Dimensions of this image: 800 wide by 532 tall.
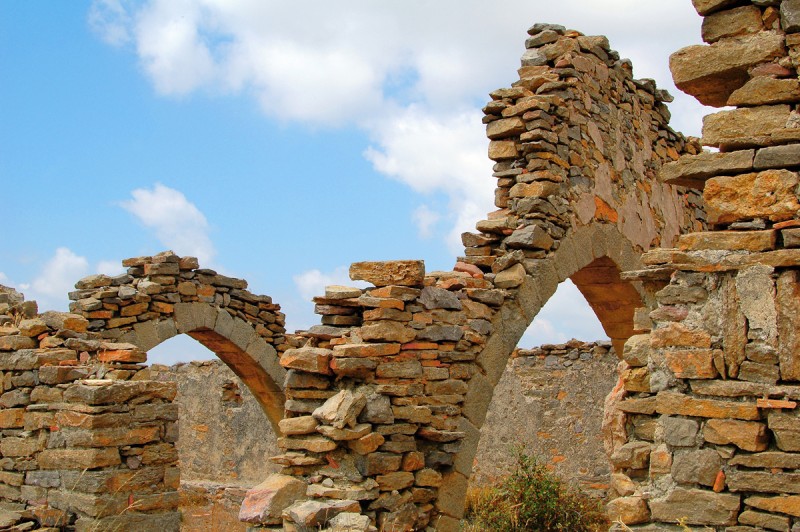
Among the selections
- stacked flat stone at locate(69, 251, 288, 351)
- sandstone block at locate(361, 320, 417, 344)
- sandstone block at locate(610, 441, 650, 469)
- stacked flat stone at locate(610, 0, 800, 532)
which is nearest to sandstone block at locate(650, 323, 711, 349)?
stacked flat stone at locate(610, 0, 800, 532)

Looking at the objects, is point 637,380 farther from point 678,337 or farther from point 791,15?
point 791,15

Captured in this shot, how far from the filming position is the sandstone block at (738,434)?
305 cm

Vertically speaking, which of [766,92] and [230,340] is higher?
[230,340]

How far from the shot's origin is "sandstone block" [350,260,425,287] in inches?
222

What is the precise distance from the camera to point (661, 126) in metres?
9.73

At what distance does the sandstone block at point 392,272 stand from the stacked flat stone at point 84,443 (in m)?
1.96

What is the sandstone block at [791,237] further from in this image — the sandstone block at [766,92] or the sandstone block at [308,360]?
the sandstone block at [308,360]

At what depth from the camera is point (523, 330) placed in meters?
6.61

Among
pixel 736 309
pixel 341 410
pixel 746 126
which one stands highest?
pixel 746 126

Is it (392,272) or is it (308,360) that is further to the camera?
(392,272)

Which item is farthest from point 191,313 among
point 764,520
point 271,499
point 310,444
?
point 764,520

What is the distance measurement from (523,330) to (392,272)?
1.52 meters

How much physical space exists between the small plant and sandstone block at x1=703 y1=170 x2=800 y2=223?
16.2ft

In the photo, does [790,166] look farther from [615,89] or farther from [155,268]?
[155,268]
